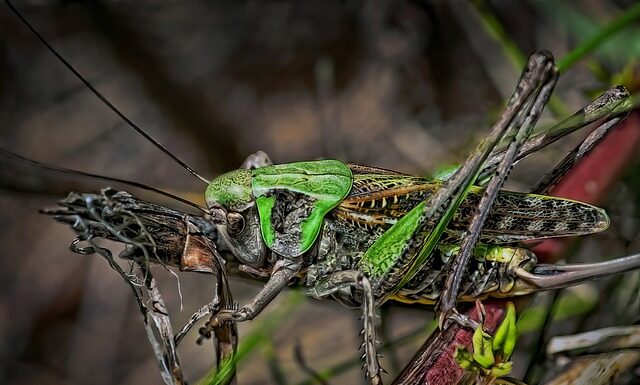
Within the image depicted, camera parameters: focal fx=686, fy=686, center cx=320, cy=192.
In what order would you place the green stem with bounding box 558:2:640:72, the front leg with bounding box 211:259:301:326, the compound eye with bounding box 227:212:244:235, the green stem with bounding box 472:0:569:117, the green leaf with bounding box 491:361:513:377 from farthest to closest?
the green stem with bounding box 472:0:569:117 < the green stem with bounding box 558:2:640:72 < the compound eye with bounding box 227:212:244:235 < the front leg with bounding box 211:259:301:326 < the green leaf with bounding box 491:361:513:377

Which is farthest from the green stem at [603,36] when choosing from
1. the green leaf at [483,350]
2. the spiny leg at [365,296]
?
the green leaf at [483,350]

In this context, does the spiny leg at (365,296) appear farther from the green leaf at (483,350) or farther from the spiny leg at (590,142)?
the spiny leg at (590,142)

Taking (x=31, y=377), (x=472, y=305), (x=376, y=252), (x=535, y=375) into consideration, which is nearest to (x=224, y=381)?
(x=376, y=252)

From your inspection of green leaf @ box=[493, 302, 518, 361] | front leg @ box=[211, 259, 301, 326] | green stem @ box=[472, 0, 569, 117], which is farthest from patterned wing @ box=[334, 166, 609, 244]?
green stem @ box=[472, 0, 569, 117]

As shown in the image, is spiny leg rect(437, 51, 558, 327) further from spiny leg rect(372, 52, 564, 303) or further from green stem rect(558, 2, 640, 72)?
green stem rect(558, 2, 640, 72)

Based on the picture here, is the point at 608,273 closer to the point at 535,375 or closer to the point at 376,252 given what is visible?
the point at 535,375

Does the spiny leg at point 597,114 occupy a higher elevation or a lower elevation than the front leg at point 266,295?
higher

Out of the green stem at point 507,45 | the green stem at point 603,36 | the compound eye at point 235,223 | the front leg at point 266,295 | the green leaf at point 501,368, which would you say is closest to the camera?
the green leaf at point 501,368
